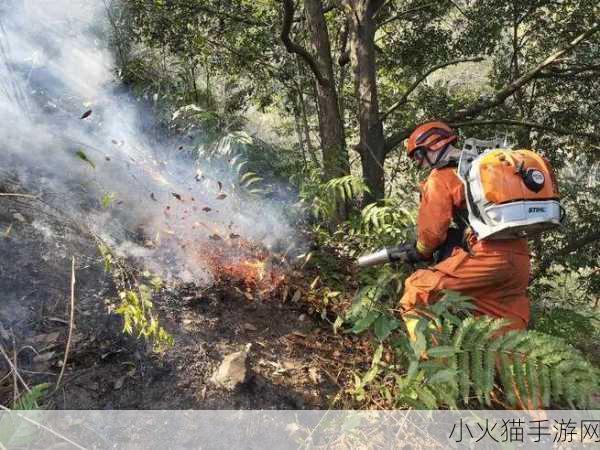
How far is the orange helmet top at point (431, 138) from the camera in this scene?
4.11 m

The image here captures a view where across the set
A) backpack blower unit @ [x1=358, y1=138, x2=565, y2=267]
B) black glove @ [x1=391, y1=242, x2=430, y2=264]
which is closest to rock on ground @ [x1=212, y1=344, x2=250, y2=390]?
black glove @ [x1=391, y1=242, x2=430, y2=264]

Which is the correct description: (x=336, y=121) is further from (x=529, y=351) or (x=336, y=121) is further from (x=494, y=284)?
(x=529, y=351)

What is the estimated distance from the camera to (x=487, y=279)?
11.8 ft

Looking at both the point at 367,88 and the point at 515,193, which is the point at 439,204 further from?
the point at 367,88

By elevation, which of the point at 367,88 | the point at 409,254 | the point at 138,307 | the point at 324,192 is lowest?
the point at 138,307

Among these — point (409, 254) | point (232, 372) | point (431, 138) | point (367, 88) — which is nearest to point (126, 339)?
point (232, 372)

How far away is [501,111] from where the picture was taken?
10242 millimetres

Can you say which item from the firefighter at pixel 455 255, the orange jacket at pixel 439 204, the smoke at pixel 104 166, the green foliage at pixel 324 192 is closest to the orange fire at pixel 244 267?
the smoke at pixel 104 166

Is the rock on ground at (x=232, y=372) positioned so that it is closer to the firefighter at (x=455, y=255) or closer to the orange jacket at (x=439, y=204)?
the firefighter at (x=455, y=255)

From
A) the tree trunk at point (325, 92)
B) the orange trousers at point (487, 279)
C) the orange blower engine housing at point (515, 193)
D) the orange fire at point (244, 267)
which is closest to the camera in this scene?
the orange blower engine housing at point (515, 193)

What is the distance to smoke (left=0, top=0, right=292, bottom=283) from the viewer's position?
4.98m

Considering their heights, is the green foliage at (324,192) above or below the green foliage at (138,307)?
above

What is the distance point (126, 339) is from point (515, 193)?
314cm

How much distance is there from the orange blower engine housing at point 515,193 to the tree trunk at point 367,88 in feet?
11.3
